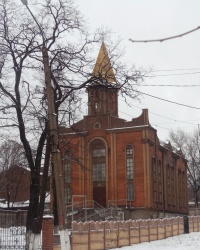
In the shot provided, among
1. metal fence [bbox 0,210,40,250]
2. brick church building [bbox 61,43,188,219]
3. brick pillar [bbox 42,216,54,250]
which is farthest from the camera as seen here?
brick church building [bbox 61,43,188,219]

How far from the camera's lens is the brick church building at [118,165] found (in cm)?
4431

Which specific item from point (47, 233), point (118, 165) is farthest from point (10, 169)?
point (47, 233)

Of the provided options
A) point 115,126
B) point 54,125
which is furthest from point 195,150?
point 54,125

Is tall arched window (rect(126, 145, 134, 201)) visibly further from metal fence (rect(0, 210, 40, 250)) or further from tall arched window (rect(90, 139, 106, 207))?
metal fence (rect(0, 210, 40, 250))

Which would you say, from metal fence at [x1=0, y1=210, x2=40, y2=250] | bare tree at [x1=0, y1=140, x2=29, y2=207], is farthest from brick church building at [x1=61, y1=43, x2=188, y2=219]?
metal fence at [x1=0, y1=210, x2=40, y2=250]

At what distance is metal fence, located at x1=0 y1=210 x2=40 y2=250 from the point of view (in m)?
19.0

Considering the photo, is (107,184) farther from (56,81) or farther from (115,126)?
(56,81)

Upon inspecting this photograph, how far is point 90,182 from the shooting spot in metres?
46.9

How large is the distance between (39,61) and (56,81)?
151cm

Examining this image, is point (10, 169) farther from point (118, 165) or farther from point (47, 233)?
point (47, 233)

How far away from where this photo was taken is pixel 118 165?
151 ft

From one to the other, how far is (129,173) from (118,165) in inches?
55.8

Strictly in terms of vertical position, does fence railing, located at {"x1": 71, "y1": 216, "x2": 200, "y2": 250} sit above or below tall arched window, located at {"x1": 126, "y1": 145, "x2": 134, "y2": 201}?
below

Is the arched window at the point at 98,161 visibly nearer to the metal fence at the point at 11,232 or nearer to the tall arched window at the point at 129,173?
the tall arched window at the point at 129,173
